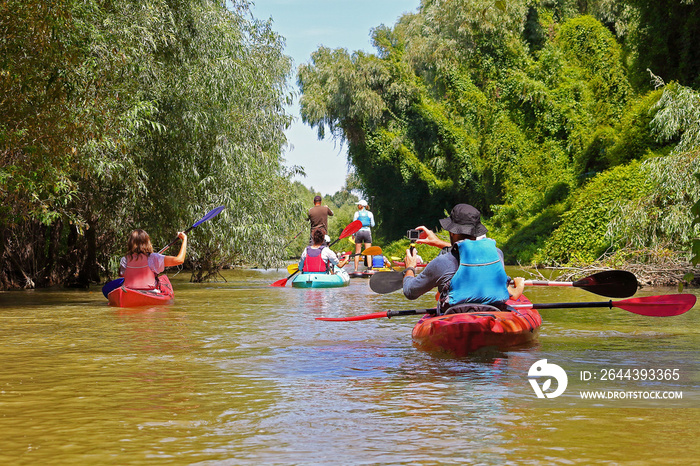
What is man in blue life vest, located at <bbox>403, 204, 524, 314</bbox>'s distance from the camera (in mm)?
7402

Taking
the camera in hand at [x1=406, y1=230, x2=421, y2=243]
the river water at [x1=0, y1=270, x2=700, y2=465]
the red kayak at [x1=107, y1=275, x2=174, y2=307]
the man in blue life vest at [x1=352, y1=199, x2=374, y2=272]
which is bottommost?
the river water at [x1=0, y1=270, x2=700, y2=465]

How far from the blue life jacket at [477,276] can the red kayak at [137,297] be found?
21.0 ft

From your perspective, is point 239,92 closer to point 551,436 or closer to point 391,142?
point 551,436

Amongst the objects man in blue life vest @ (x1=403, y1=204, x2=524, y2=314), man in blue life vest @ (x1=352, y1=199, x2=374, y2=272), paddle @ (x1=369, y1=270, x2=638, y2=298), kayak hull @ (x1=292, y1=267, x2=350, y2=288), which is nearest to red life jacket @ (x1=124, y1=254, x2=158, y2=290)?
paddle @ (x1=369, y1=270, x2=638, y2=298)

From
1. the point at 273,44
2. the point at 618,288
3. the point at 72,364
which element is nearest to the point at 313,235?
the point at 273,44

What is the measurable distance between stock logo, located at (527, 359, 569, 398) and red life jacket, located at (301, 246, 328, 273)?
1075 cm

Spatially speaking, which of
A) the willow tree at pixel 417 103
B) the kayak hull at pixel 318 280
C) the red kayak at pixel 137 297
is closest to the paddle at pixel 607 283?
the red kayak at pixel 137 297

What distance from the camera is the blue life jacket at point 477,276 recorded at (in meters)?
7.40

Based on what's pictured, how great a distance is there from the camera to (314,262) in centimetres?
1767

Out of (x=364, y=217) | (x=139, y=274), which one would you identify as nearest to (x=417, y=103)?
(x=364, y=217)

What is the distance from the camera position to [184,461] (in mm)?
3936

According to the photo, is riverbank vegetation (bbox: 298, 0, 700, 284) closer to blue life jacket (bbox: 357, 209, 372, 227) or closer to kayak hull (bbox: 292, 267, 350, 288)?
blue life jacket (bbox: 357, 209, 372, 227)

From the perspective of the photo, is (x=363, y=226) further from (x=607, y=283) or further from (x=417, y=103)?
(x=417, y=103)

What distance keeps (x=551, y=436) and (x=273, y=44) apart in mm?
18514
